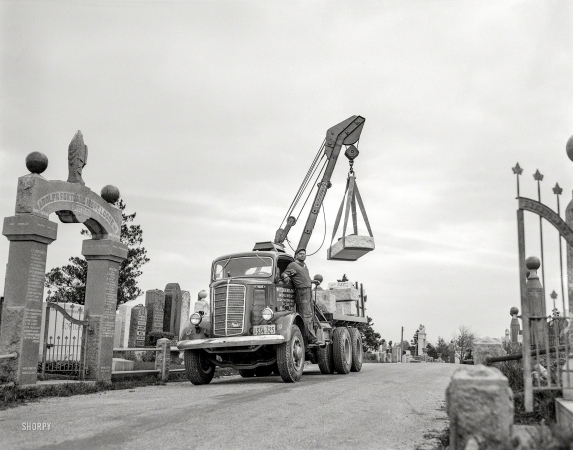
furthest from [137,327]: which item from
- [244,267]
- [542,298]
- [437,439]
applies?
[542,298]

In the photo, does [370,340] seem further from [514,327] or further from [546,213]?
[546,213]

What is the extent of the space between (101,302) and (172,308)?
12155 millimetres

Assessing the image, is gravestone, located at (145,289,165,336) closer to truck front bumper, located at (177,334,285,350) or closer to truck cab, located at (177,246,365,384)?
truck cab, located at (177,246,365,384)

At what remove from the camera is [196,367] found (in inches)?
408

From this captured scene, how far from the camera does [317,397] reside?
24.9ft

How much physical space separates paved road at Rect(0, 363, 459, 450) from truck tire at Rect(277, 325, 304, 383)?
1274 millimetres

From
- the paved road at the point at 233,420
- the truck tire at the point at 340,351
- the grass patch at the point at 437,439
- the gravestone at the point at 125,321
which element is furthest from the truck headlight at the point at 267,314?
the gravestone at the point at 125,321

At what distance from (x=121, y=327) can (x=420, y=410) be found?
47.0ft

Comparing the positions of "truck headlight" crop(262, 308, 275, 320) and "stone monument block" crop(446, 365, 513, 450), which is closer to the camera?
"stone monument block" crop(446, 365, 513, 450)

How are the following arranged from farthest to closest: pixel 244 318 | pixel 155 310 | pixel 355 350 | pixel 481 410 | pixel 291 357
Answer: pixel 155 310 < pixel 355 350 < pixel 244 318 < pixel 291 357 < pixel 481 410

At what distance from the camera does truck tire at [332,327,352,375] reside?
12.7 m

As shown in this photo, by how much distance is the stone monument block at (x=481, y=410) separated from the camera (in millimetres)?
3394

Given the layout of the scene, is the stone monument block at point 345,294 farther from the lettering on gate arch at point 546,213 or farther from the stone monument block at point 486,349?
the lettering on gate arch at point 546,213

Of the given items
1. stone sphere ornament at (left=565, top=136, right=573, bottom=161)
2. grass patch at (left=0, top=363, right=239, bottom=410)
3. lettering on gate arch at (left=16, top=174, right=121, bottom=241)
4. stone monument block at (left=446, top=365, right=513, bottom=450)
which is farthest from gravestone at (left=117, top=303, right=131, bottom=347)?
stone monument block at (left=446, top=365, right=513, bottom=450)
